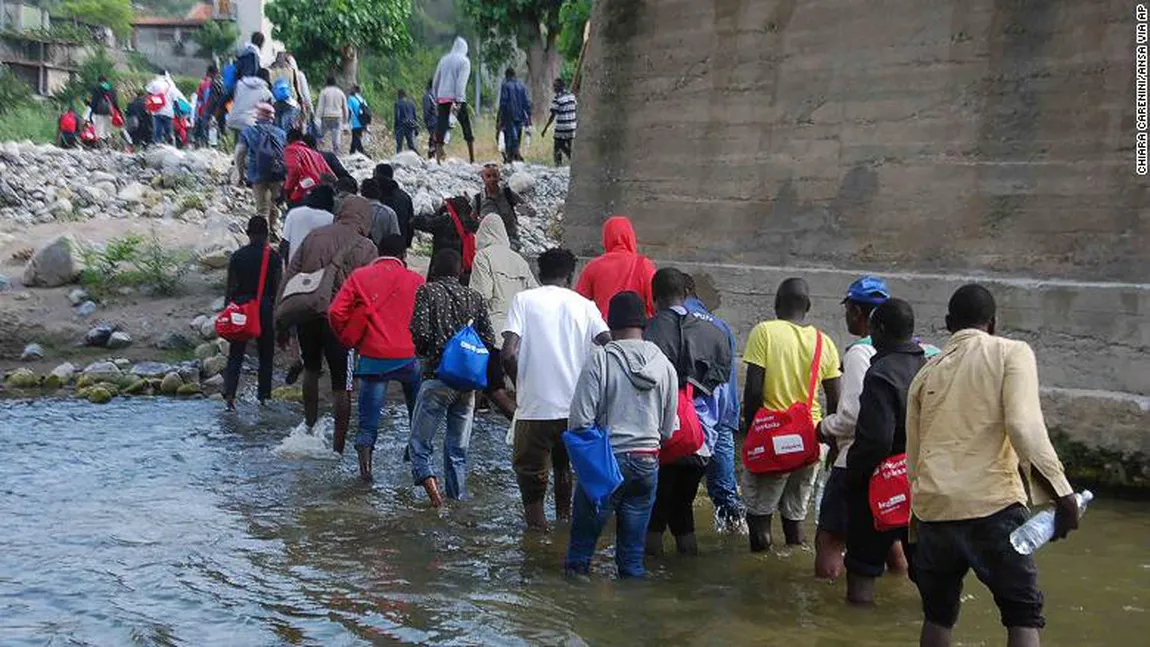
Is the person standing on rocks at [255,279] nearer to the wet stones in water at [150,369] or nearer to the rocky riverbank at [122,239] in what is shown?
the rocky riverbank at [122,239]

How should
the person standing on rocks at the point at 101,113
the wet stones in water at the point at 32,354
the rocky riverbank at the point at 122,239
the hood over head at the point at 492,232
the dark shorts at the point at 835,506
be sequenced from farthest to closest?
1. the person standing on rocks at the point at 101,113
2. the wet stones in water at the point at 32,354
3. the rocky riverbank at the point at 122,239
4. the hood over head at the point at 492,232
5. the dark shorts at the point at 835,506

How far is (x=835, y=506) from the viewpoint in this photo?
6.82 m

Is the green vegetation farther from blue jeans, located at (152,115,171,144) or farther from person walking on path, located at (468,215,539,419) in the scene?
→ blue jeans, located at (152,115,171,144)

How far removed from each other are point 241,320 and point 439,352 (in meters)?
4.32

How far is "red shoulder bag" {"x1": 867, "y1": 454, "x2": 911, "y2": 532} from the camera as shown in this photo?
6.28m

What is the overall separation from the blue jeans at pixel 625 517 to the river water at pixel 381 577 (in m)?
0.13

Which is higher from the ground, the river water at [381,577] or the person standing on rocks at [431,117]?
the person standing on rocks at [431,117]

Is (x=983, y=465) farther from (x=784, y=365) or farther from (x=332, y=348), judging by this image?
(x=332, y=348)

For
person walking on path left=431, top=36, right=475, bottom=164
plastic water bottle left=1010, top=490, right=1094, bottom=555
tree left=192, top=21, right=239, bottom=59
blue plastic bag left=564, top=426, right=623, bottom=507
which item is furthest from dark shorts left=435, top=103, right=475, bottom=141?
tree left=192, top=21, right=239, bottom=59

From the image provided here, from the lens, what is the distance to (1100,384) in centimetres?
930

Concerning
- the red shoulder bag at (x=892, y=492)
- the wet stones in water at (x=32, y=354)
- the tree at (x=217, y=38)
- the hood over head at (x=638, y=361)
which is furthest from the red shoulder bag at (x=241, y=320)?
the tree at (x=217, y=38)

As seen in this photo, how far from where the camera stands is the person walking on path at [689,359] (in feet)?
24.5

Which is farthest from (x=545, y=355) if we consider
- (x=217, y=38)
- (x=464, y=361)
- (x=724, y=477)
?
(x=217, y=38)

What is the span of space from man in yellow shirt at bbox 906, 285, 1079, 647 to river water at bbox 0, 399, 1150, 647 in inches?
47.5
